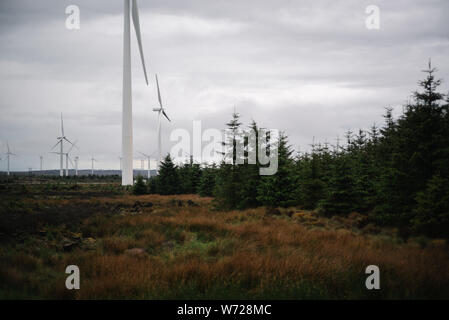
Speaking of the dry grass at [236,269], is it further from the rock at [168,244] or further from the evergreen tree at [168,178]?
the evergreen tree at [168,178]

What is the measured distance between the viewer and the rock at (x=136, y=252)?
27.9 feet

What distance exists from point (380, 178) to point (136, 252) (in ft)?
43.8

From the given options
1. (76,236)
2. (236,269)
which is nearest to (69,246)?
(76,236)

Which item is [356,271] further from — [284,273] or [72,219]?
[72,219]

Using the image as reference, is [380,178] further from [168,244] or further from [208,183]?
[208,183]

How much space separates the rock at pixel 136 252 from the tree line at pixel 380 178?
9509 millimetres

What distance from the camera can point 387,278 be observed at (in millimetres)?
6621

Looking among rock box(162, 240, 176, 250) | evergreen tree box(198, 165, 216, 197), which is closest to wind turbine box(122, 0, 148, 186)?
evergreen tree box(198, 165, 216, 197)

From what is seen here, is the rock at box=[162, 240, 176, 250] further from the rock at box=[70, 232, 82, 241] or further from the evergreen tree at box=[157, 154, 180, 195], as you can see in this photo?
the evergreen tree at box=[157, 154, 180, 195]

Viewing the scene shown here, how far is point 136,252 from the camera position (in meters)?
8.89

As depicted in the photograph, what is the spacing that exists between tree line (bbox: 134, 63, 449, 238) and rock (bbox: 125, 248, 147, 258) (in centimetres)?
951

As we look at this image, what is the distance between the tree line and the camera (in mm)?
10953

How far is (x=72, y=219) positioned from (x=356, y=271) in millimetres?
13650
